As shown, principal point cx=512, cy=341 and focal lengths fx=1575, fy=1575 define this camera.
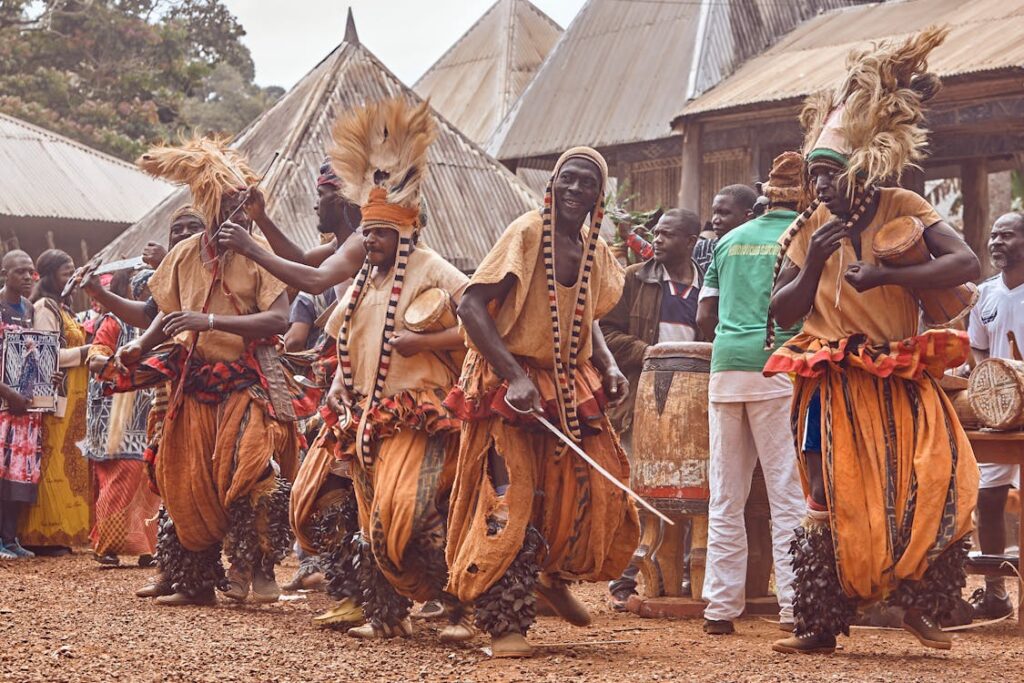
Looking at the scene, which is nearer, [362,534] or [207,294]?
[362,534]

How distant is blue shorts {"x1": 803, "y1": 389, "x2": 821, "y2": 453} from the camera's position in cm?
626

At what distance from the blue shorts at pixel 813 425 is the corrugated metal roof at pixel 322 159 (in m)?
10.6

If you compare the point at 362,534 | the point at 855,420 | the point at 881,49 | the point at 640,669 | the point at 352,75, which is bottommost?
the point at 640,669

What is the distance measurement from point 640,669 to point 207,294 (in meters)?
3.25

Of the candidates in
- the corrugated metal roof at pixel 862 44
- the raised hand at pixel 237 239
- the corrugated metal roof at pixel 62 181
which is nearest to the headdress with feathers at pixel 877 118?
the raised hand at pixel 237 239

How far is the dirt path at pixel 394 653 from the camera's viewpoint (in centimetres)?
561

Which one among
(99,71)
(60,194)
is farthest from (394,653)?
(99,71)

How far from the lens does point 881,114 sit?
243 inches

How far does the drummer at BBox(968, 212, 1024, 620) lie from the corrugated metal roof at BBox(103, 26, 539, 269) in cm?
893

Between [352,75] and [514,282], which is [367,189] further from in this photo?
[352,75]

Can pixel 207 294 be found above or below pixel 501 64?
below

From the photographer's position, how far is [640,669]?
19.1 ft

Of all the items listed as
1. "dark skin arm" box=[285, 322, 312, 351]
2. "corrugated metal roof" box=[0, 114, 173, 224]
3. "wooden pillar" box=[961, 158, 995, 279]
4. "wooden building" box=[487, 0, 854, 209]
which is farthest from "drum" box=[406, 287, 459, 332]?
"corrugated metal roof" box=[0, 114, 173, 224]

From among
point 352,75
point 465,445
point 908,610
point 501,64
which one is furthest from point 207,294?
point 501,64
